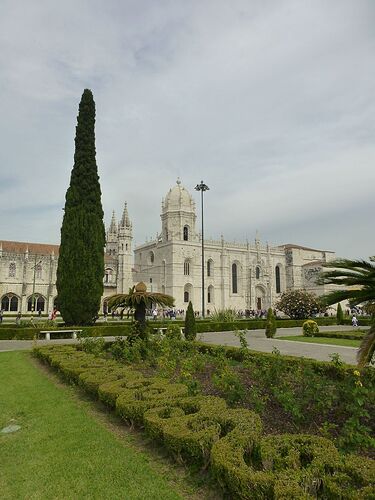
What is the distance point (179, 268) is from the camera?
180 feet

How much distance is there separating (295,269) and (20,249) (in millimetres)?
44342

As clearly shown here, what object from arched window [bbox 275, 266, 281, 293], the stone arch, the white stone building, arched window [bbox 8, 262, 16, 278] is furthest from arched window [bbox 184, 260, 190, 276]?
arched window [bbox 8, 262, 16, 278]

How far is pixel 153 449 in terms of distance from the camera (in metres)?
4.54

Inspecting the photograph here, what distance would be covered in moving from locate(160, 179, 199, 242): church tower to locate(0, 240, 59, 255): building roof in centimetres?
1643

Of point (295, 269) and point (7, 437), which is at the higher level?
point (295, 269)

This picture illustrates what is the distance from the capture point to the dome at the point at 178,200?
57562mm

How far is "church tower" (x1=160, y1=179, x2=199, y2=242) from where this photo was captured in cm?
5691

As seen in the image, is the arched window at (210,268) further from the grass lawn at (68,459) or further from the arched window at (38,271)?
the grass lawn at (68,459)

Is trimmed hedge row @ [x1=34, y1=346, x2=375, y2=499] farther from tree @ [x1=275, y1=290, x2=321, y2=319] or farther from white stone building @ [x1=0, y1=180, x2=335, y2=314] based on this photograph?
white stone building @ [x1=0, y1=180, x2=335, y2=314]

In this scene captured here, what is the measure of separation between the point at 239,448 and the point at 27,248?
51.8 meters

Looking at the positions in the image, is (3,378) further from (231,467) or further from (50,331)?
(50,331)

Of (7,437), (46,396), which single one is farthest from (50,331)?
(7,437)

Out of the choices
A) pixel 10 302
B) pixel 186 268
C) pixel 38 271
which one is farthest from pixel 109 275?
pixel 10 302

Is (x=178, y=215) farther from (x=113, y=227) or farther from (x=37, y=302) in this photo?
(x=37, y=302)
